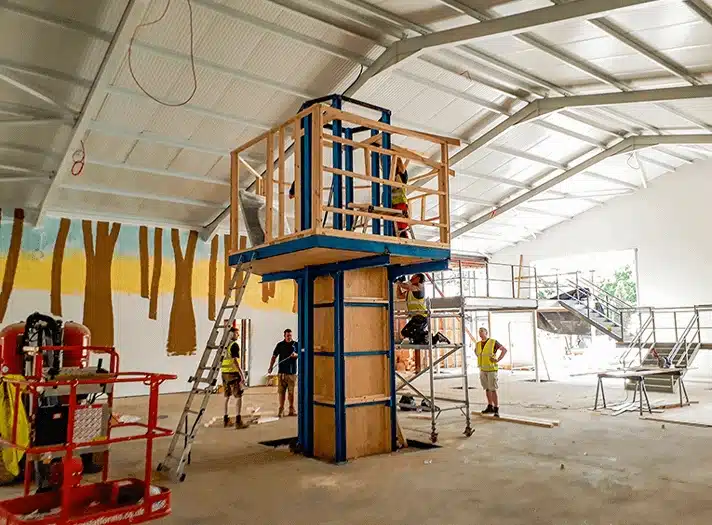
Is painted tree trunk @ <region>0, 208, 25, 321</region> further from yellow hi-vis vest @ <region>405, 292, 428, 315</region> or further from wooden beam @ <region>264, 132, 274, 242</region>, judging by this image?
yellow hi-vis vest @ <region>405, 292, 428, 315</region>

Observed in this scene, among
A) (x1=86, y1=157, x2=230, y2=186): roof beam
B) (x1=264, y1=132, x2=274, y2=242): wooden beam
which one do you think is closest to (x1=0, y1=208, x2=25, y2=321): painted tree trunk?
(x1=86, y1=157, x2=230, y2=186): roof beam

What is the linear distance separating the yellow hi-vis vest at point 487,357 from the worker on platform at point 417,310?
2517mm

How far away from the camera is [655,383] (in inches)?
609

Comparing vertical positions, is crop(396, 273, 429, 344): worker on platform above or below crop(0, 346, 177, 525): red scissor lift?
above

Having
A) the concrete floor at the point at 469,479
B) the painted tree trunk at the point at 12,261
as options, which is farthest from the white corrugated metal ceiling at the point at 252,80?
the concrete floor at the point at 469,479

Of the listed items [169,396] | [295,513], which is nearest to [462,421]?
[295,513]

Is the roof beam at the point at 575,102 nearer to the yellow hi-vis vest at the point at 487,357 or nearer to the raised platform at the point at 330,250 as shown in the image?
the yellow hi-vis vest at the point at 487,357

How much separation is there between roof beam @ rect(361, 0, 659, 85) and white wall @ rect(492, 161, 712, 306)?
561 inches

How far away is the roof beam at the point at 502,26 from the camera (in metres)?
8.98

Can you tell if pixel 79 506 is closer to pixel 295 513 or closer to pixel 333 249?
pixel 295 513

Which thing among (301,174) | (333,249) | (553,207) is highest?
(553,207)

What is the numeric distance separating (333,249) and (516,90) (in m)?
9.50

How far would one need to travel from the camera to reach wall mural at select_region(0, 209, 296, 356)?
1528cm

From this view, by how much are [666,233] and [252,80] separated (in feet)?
56.5
